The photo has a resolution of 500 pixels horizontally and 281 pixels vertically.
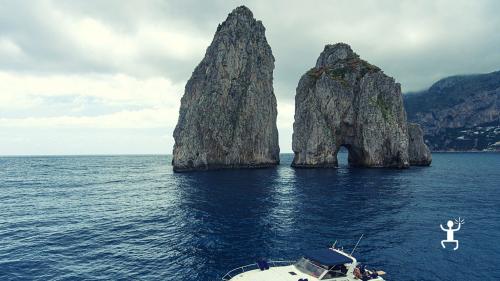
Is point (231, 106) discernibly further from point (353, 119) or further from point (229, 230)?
point (229, 230)

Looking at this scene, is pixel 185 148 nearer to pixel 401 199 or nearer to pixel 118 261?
pixel 401 199

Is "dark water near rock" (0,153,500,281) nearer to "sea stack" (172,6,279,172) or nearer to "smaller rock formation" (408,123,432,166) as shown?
"sea stack" (172,6,279,172)

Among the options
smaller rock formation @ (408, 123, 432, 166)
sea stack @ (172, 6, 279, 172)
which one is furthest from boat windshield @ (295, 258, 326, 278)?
smaller rock formation @ (408, 123, 432, 166)

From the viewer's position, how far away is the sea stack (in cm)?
12106

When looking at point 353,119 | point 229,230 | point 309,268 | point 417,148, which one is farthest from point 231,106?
point 309,268

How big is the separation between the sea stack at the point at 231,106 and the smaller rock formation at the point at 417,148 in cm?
5447

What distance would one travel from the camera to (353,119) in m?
124

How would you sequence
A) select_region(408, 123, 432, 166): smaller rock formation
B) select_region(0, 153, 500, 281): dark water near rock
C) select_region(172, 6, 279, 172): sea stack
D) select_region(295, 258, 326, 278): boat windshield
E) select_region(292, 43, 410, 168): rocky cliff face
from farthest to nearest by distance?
select_region(408, 123, 432, 166): smaller rock formation < select_region(172, 6, 279, 172): sea stack < select_region(292, 43, 410, 168): rocky cliff face < select_region(0, 153, 500, 281): dark water near rock < select_region(295, 258, 326, 278): boat windshield

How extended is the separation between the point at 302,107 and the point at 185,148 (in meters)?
45.2

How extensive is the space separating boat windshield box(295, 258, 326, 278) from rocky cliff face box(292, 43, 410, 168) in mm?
96908

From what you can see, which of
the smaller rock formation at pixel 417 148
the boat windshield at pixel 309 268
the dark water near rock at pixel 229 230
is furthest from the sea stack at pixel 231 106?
the boat windshield at pixel 309 268

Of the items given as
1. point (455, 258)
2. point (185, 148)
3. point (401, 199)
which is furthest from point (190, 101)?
point (455, 258)

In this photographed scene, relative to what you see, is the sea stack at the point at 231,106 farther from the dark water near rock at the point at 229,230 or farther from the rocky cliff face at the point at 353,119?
the dark water near rock at the point at 229,230

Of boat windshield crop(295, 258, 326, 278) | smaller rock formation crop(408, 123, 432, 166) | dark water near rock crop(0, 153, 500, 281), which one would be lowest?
dark water near rock crop(0, 153, 500, 281)
